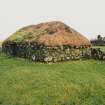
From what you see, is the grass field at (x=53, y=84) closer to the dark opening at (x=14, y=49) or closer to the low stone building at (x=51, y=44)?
the low stone building at (x=51, y=44)

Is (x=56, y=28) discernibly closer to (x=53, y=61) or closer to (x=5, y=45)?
(x=53, y=61)

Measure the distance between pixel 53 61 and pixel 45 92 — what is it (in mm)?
8904

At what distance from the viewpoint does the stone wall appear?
1224 inches

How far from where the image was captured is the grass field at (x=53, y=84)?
21531 millimetres

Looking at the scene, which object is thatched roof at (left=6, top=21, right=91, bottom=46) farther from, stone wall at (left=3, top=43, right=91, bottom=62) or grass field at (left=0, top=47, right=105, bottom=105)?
grass field at (left=0, top=47, right=105, bottom=105)

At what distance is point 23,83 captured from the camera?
2430 cm

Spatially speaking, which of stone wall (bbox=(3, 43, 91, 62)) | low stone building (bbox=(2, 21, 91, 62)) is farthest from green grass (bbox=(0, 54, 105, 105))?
low stone building (bbox=(2, 21, 91, 62))

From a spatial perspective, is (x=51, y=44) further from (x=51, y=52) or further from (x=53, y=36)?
(x=53, y=36)

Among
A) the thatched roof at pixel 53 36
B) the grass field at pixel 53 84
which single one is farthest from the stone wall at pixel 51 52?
the grass field at pixel 53 84

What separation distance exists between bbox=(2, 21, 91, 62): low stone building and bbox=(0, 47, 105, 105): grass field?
186cm

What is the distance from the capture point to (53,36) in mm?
32562

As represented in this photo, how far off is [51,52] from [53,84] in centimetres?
798

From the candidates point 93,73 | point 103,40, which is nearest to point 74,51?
point 93,73

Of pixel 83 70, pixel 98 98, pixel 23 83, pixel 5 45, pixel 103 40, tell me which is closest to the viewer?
pixel 98 98
